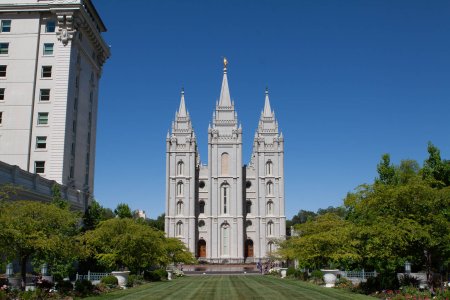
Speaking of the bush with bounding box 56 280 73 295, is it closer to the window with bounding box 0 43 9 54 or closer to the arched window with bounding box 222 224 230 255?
the window with bounding box 0 43 9 54

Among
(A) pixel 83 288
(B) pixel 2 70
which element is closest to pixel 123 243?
(A) pixel 83 288

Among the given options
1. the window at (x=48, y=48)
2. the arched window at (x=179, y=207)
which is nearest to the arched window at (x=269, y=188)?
the arched window at (x=179, y=207)

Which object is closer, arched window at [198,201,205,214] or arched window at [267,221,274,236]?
Answer: arched window at [267,221,274,236]

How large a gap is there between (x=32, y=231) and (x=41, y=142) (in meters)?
24.8

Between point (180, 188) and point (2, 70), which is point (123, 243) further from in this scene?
point (180, 188)

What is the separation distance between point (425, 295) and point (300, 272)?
857 inches

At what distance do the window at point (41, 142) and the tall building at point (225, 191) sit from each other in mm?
49888

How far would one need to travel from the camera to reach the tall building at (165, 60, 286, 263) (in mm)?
92000

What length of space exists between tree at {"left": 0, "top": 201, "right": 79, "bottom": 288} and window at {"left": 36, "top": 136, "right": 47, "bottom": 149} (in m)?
21.1

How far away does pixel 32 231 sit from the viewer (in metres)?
21.8

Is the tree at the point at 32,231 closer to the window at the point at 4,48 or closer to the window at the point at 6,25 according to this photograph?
the window at the point at 4,48

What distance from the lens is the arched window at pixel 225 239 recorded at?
91.8 metres

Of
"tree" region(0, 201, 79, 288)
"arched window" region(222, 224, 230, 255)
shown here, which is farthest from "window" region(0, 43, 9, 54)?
"arched window" region(222, 224, 230, 255)

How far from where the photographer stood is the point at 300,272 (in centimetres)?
4281
